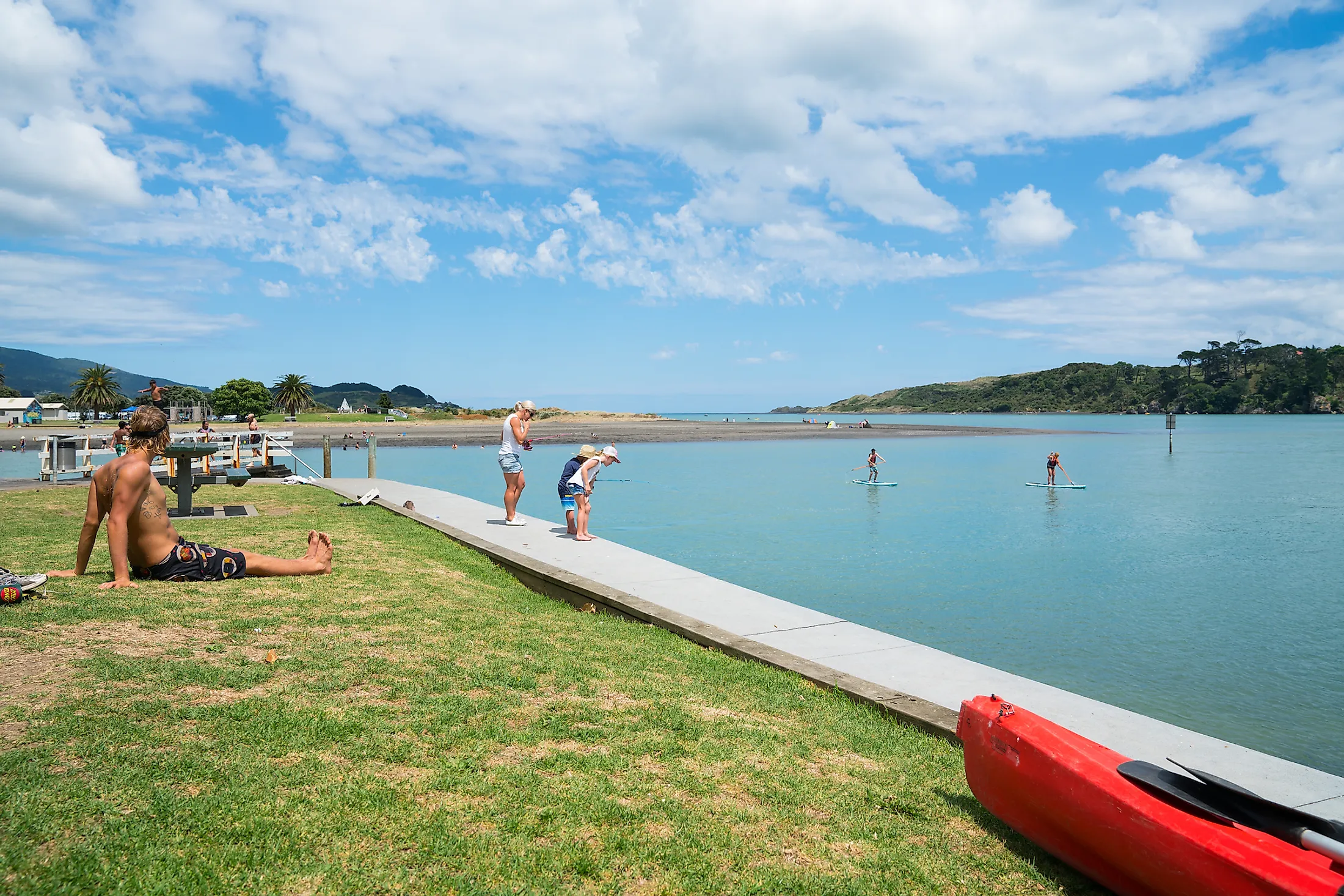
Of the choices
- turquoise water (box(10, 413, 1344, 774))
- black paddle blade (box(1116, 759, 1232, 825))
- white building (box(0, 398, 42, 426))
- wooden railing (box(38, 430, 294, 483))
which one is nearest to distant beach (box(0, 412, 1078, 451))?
white building (box(0, 398, 42, 426))

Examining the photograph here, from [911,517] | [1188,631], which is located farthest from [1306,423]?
[1188,631]

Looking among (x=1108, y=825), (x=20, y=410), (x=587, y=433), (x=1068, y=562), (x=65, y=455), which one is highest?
(x=20, y=410)

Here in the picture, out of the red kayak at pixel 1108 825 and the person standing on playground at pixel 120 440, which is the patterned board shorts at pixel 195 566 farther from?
the person standing on playground at pixel 120 440

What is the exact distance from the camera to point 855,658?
7.36 m

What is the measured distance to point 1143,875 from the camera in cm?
346

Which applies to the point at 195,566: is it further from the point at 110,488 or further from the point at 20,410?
the point at 20,410

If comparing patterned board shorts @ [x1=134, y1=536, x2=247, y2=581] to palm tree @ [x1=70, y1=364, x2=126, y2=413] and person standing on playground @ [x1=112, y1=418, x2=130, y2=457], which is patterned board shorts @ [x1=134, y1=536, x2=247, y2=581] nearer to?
person standing on playground @ [x1=112, y1=418, x2=130, y2=457]

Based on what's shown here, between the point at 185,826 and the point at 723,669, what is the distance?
13.3 ft

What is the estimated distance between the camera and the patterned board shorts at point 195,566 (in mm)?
7348

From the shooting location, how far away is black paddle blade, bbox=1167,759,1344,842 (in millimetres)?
3262

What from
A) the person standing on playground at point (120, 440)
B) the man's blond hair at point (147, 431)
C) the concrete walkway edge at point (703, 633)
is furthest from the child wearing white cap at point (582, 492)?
the person standing on playground at point (120, 440)

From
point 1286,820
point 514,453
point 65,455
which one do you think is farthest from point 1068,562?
point 65,455

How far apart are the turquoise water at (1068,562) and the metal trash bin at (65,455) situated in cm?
1135

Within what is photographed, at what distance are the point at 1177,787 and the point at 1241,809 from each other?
0.83ft
